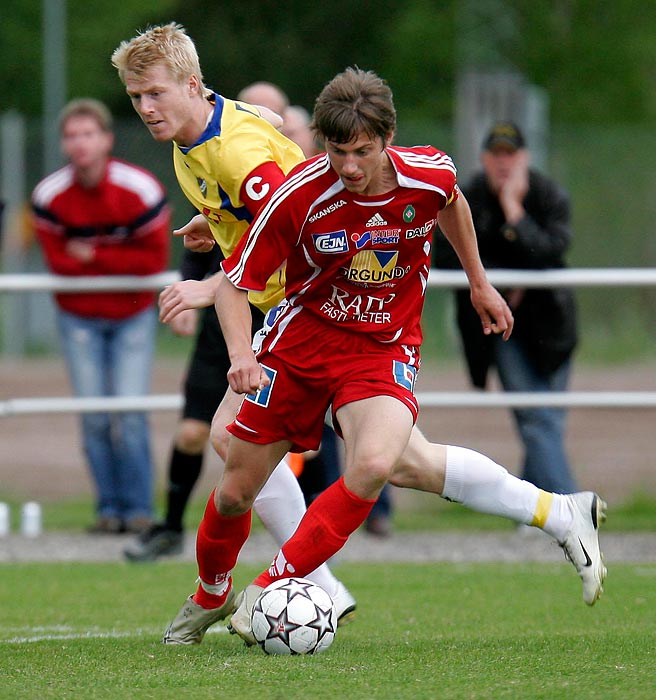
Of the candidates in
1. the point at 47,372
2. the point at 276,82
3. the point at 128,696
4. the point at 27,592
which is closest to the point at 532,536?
the point at 27,592

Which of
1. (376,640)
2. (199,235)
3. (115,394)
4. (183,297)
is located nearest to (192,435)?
(115,394)

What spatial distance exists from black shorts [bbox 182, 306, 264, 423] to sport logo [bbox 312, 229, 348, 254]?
2267 mm

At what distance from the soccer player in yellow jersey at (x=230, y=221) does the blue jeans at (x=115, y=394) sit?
3.41 meters

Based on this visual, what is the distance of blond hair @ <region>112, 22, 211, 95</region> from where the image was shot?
16.5 feet

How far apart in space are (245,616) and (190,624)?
0.28m

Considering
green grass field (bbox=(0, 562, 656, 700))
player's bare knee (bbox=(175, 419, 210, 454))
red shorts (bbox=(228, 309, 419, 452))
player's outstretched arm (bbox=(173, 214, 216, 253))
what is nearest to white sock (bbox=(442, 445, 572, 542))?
red shorts (bbox=(228, 309, 419, 452))

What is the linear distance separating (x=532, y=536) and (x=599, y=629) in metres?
3.03

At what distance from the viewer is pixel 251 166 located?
4996 millimetres

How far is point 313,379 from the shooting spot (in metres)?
4.95

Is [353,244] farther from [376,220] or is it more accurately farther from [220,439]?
[220,439]

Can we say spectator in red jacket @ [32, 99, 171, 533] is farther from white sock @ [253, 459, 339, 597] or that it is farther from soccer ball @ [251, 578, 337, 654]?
soccer ball @ [251, 578, 337, 654]

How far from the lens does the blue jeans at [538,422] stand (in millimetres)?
Result: 8094

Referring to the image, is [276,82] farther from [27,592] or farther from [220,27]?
[27,592]

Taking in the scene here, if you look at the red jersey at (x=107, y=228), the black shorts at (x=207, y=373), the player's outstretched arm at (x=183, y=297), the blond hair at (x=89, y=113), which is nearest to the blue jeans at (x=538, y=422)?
the black shorts at (x=207, y=373)
